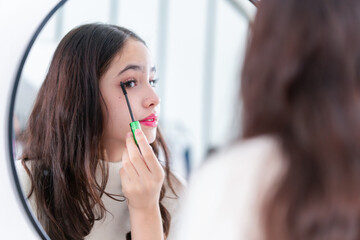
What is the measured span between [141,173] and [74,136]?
0.60ft

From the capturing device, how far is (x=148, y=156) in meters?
0.64

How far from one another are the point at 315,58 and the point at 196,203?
0.57 feet

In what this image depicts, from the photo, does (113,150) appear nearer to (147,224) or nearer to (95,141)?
(95,141)

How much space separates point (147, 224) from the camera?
66cm

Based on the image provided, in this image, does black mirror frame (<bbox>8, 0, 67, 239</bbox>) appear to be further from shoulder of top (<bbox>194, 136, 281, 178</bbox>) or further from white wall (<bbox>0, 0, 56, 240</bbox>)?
shoulder of top (<bbox>194, 136, 281, 178</bbox>)

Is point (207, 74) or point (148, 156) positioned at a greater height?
point (207, 74)

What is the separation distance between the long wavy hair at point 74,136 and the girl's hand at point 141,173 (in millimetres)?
114

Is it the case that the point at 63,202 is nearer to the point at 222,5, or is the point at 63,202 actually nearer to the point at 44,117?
the point at 44,117

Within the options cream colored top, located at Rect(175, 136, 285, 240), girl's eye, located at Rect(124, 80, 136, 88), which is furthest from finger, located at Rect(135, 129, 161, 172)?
cream colored top, located at Rect(175, 136, 285, 240)

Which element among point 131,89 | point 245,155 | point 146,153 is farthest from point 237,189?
point 131,89

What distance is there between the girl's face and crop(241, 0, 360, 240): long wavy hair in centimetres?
39

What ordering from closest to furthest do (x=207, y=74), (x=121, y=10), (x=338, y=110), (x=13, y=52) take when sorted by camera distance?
(x=338, y=110), (x=13, y=52), (x=121, y=10), (x=207, y=74)

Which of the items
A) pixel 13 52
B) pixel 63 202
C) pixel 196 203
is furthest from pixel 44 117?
pixel 196 203

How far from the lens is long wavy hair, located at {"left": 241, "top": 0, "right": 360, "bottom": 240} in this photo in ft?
1.07
